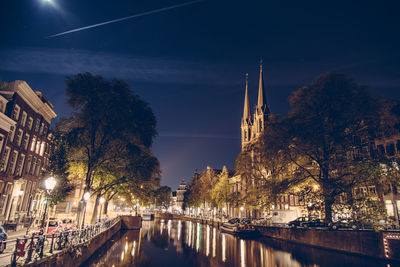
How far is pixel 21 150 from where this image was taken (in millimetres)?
33938

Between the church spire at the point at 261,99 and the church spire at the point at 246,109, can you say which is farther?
the church spire at the point at 246,109

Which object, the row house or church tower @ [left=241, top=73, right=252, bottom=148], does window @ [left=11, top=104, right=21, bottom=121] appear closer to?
the row house

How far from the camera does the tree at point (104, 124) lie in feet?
87.6

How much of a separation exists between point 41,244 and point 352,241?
26.0m

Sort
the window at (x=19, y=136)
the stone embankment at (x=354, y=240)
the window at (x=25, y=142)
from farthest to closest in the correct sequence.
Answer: the window at (x=25, y=142) → the window at (x=19, y=136) → the stone embankment at (x=354, y=240)

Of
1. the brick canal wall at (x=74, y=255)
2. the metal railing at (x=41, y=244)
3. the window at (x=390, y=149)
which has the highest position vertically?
the window at (x=390, y=149)

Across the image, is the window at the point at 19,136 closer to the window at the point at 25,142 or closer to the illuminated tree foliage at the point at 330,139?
the window at the point at 25,142

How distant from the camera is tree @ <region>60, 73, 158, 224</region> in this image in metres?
26.7

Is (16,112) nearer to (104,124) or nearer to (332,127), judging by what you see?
(104,124)

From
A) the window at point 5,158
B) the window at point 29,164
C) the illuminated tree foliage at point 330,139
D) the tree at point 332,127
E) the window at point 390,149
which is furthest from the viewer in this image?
the window at point 390,149

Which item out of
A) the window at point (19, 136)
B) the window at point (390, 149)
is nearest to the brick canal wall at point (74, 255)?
the window at point (19, 136)

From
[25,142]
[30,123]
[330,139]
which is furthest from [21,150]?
[330,139]

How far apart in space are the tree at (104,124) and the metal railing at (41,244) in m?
8.71

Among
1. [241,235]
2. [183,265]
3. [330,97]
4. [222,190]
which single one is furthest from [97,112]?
[222,190]
